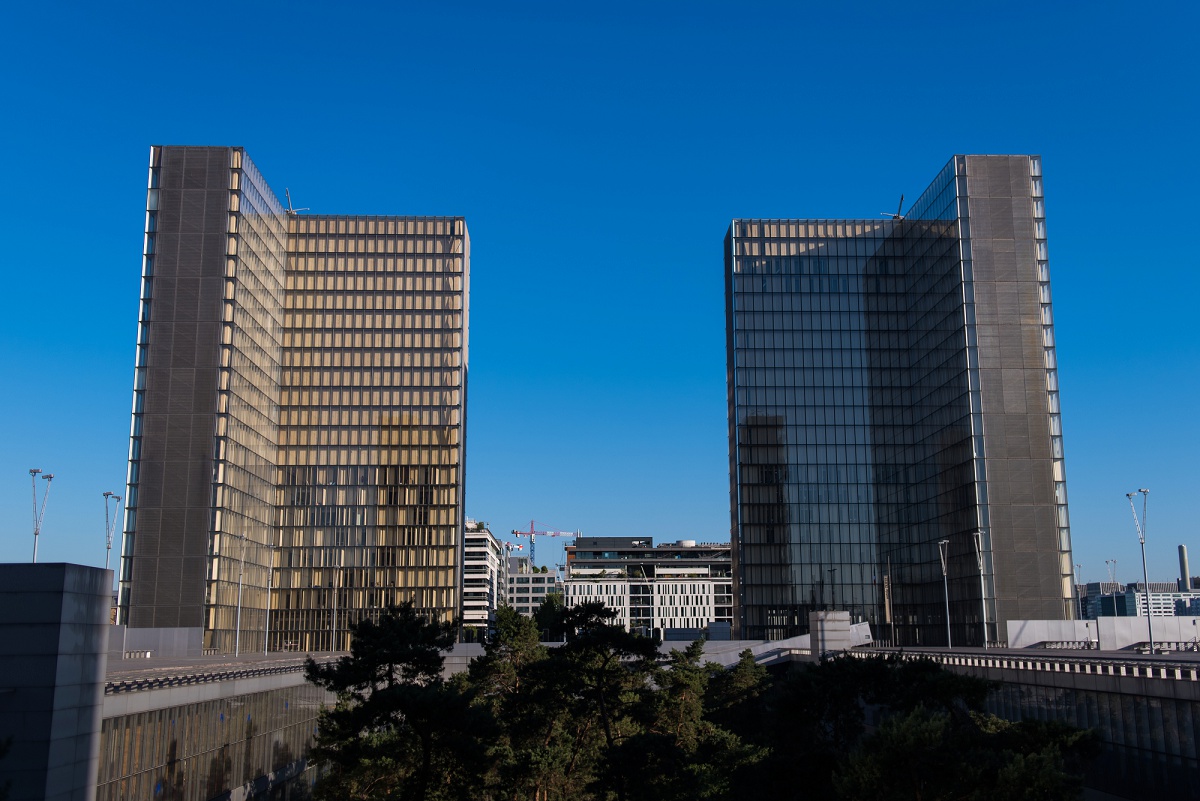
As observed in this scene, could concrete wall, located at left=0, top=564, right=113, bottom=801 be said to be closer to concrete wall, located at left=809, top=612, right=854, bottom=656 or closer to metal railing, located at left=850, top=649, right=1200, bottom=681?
metal railing, located at left=850, top=649, right=1200, bottom=681

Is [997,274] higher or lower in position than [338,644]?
higher

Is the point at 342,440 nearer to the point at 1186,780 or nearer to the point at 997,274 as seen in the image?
the point at 997,274

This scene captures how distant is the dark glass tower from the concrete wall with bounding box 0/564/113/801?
4190 inches

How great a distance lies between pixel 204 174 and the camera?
13312cm

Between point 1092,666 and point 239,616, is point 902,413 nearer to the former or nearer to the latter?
point 239,616

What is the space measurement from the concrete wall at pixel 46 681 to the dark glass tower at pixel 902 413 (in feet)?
349

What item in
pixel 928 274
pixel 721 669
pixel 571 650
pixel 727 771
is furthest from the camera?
pixel 928 274

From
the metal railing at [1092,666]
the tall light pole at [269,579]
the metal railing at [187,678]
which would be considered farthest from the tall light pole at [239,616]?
the metal railing at [1092,666]

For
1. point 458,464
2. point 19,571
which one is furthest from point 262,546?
point 19,571

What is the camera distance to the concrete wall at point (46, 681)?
1117 inches

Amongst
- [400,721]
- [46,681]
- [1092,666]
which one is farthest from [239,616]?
[1092,666]

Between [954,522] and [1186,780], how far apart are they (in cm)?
10045

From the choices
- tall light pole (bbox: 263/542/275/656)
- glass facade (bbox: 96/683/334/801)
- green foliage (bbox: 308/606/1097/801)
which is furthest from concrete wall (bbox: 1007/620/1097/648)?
tall light pole (bbox: 263/542/275/656)

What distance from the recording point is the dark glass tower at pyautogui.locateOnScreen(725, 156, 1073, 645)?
12394cm
